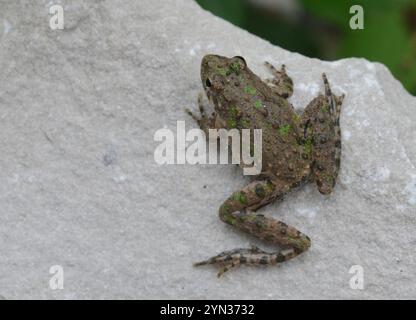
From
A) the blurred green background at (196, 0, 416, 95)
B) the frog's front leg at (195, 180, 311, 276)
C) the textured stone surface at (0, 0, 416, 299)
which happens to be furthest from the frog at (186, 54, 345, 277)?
the blurred green background at (196, 0, 416, 95)

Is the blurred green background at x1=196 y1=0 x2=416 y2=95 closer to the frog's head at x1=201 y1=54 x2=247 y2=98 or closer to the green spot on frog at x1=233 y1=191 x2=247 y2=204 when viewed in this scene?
the frog's head at x1=201 y1=54 x2=247 y2=98

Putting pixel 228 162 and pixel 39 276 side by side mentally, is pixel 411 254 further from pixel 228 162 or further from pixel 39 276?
pixel 39 276

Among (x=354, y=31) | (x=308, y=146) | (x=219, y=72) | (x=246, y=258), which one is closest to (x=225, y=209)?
(x=246, y=258)

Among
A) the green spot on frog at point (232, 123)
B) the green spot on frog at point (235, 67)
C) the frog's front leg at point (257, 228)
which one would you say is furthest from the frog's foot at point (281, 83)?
the frog's front leg at point (257, 228)

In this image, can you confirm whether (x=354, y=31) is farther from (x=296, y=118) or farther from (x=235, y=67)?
(x=235, y=67)

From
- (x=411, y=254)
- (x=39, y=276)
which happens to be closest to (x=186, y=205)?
(x=39, y=276)
